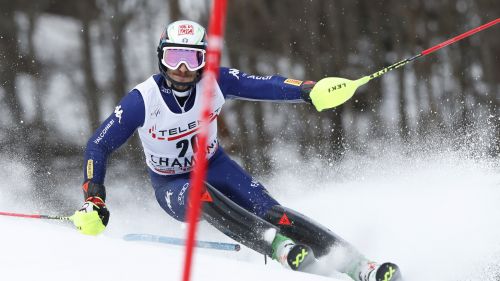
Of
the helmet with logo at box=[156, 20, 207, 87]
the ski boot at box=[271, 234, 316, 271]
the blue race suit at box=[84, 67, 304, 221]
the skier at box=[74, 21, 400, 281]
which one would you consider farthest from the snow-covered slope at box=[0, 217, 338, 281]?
the helmet with logo at box=[156, 20, 207, 87]

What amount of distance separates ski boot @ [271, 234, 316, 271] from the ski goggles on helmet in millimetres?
1183

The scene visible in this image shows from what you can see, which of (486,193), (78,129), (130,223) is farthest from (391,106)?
(486,193)

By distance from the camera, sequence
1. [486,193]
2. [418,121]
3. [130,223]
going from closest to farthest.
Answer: [486,193], [130,223], [418,121]

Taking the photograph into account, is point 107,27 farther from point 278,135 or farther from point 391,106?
point 391,106

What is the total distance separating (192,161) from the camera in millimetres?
6316

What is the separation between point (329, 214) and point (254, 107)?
13678mm

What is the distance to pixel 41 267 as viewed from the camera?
4.80 meters

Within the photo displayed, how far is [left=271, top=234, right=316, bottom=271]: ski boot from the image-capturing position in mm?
5441

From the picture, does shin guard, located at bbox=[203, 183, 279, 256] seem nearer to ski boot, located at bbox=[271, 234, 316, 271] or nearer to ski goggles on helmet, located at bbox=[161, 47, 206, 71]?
ski boot, located at bbox=[271, 234, 316, 271]

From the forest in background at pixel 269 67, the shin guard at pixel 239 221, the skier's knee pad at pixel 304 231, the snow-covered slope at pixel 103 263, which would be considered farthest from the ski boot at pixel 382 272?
the forest in background at pixel 269 67

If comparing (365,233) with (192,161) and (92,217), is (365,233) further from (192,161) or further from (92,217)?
(92,217)

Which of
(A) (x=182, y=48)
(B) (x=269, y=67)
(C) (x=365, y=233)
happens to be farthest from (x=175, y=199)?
(B) (x=269, y=67)

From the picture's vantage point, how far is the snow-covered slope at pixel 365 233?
483cm

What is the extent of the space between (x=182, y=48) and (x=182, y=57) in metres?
0.05
